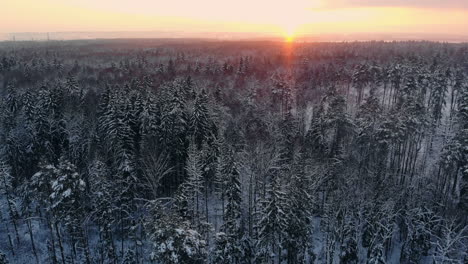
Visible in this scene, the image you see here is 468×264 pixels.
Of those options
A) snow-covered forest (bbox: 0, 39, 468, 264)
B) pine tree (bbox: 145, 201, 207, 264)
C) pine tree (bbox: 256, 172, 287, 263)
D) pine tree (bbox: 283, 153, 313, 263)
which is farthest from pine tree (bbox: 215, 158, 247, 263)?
pine tree (bbox: 145, 201, 207, 264)

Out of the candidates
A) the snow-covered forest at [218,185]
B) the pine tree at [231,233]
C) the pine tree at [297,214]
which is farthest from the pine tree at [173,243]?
the pine tree at [297,214]

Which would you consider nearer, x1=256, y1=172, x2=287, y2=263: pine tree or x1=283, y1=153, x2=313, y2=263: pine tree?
x1=256, y1=172, x2=287, y2=263: pine tree

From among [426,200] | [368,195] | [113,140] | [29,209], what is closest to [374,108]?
[426,200]

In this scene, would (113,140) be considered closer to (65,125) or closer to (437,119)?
(65,125)

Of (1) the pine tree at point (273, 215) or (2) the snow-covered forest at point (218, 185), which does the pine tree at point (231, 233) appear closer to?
(2) the snow-covered forest at point (218, 185)

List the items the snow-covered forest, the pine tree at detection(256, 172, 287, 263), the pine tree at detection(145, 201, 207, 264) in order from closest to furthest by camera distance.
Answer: the pine tree at detection(145, 201, 207, 264) < the pine tree at detection(256, 172, 287, 263) < the snow-covered forest

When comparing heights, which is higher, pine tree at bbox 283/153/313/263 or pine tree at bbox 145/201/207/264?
pine tree at bbox 145/201/207/264

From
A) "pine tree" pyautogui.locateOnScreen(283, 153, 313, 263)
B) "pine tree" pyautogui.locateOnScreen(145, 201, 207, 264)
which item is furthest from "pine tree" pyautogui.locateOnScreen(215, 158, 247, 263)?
"pine tree" pyautogui.locateOnScreen(145, 201, 207, 264)

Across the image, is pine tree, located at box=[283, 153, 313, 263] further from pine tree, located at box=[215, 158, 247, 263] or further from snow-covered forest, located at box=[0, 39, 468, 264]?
pine tree, located at box=[215, 158, 247, 263]

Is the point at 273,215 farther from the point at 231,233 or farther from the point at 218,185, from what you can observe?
the point at 218,185


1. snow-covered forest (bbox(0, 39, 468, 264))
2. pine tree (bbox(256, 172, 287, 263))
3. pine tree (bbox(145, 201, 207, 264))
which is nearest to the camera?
pine tree (bbox(145, 201, 207, 264))

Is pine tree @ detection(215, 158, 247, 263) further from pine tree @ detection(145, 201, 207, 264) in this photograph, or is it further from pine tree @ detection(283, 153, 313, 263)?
pine tree @ detection(145, 201, 207, 264)

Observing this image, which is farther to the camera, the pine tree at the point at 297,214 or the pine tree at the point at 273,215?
the pine tree at the point at 297,214
